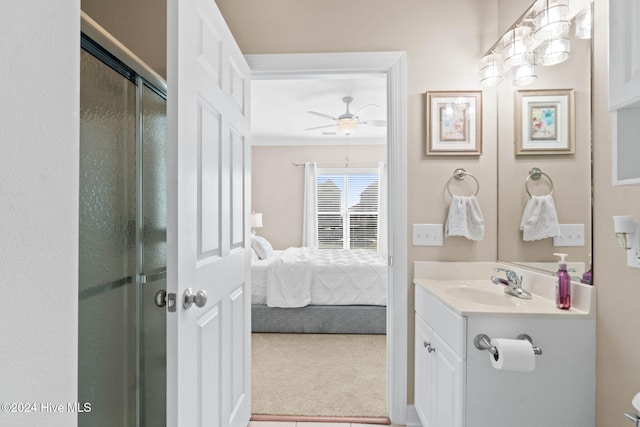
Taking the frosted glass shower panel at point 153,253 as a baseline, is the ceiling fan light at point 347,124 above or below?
above

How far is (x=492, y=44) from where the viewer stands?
1.95 metres

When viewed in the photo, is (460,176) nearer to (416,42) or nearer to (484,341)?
(416,42)

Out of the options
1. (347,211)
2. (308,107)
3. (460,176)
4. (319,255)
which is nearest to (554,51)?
(460,176)

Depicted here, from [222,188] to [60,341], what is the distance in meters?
0.94

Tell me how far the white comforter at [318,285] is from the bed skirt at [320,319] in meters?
0.07

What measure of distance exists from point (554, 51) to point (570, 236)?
0.85 metres

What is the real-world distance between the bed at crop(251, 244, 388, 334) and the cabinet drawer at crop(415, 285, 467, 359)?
154 cm

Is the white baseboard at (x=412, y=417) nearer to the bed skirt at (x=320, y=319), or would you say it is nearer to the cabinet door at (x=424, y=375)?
the cabinet door at (x=424, y=375)

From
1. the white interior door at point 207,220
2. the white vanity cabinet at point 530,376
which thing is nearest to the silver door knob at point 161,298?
the white interior door at point 207,220

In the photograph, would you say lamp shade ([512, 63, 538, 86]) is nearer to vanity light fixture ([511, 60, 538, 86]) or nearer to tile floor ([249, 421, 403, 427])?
vanity light fixture ([511, 60, 538, 86])

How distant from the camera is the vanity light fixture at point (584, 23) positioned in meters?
1.27

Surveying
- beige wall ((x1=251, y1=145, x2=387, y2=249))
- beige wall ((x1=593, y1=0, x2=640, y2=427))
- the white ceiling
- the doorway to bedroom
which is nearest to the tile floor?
the doorway to bedroom

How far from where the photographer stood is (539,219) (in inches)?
62.7

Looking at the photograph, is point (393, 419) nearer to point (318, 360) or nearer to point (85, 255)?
point (318, 360)
